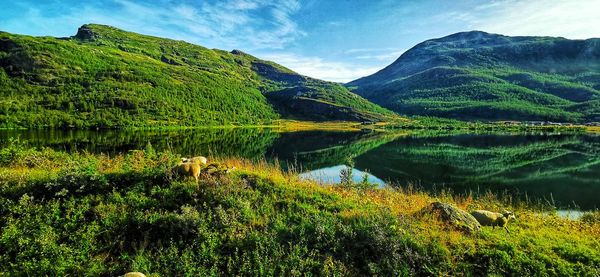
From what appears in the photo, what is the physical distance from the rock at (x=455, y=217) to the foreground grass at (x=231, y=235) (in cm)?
38

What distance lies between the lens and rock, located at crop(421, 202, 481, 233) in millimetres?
10870

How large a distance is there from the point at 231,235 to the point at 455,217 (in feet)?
25.4

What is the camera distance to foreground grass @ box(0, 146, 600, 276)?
346 inches

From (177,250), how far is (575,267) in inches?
433

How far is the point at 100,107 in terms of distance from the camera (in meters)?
174

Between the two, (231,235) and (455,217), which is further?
(455,217)

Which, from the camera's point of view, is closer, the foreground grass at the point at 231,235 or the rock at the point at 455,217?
the foreground grass at the point at 231,235

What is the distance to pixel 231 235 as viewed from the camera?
32.9ft

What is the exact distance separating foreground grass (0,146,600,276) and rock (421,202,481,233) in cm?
38

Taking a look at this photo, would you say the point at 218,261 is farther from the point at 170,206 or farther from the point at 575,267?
the point at 575,267

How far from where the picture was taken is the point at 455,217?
1145 centimetres

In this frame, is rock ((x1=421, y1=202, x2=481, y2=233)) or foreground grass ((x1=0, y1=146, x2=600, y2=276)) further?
rock ((x1=421, y1=202, x2=481, y2=233))

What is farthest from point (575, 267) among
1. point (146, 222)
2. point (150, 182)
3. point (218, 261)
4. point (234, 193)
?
point (150, 182)

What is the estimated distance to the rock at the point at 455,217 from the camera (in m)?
10.9
